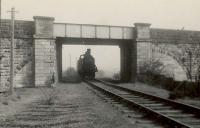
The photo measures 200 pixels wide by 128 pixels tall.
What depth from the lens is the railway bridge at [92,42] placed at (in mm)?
22281

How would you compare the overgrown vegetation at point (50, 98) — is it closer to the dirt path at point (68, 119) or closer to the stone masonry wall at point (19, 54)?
the dirt path at point (68, 119)

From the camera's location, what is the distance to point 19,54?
2236 cm

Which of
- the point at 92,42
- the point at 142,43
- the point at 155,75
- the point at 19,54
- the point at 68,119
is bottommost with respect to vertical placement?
the point at 68,119

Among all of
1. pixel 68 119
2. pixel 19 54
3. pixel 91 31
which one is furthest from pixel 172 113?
pixel 91 31

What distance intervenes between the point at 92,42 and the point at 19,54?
9.62 m

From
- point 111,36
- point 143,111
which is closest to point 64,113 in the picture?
point 143,111

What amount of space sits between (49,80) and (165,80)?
854 centimetres

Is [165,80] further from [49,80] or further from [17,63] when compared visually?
[17,63]

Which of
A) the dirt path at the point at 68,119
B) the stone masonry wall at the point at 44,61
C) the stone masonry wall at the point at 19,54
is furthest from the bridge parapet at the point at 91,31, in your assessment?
the dirt path at the point at 68,119

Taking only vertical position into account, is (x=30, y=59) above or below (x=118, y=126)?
above

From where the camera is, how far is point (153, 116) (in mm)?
7938

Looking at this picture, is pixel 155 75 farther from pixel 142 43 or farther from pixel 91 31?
pixel 91 31

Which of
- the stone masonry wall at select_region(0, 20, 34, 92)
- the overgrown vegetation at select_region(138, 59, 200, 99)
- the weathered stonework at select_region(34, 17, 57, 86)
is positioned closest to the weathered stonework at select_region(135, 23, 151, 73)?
the overgrown vegetation at select_region(138, 59, 200, 99)

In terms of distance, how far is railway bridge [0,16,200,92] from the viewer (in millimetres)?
22281
